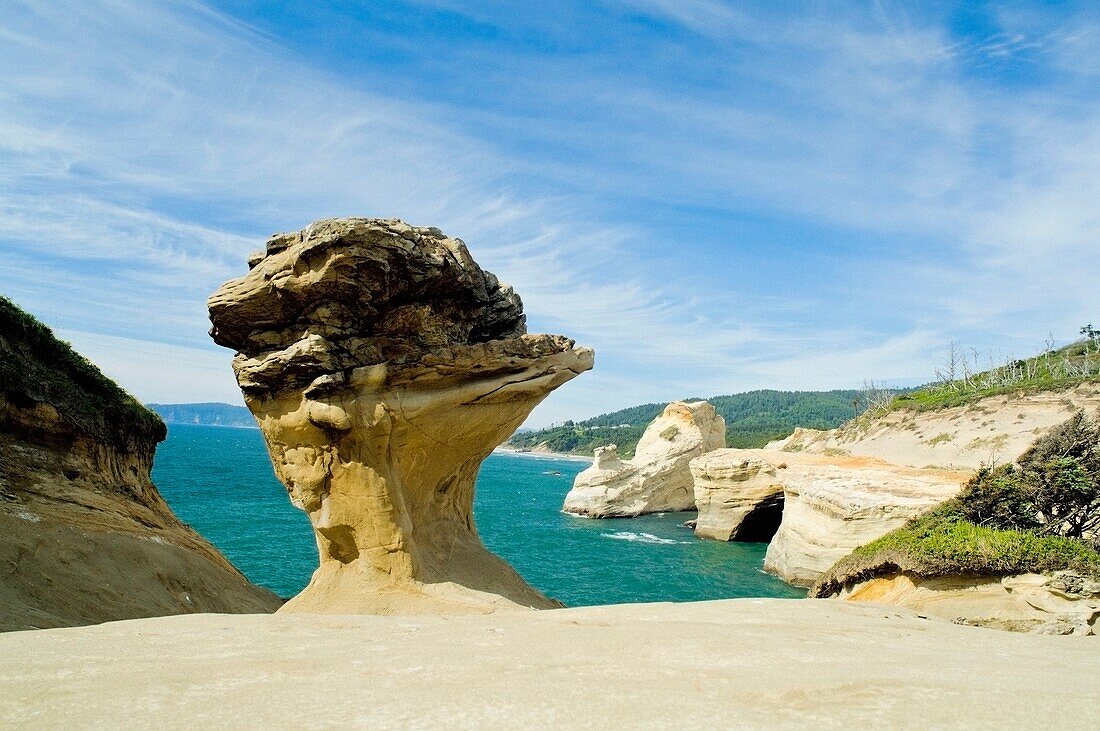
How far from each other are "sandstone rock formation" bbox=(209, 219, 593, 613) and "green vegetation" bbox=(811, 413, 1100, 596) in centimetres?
705

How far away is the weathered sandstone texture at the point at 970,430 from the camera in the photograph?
1501 inches

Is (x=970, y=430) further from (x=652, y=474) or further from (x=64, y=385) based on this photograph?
(x=64, y=385)

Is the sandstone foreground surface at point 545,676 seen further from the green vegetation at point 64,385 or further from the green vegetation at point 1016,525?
the green vegetation at point 64,385

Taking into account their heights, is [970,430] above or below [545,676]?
above

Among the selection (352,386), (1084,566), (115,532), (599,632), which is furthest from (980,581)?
(115,532)

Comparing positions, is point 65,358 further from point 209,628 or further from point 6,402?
point 209,628

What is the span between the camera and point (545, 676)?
15.3ft

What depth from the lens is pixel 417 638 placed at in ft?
21.1

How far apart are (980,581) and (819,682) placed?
8.31 m

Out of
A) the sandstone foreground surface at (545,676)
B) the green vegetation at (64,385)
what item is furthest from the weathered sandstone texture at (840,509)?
the green vegetation at (64,385)

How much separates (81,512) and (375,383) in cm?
738

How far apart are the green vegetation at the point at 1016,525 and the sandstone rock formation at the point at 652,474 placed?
3726cm

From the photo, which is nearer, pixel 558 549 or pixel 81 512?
pixel 81 512

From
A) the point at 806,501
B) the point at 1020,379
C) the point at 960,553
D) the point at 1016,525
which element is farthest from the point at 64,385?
the point at 1020,379
